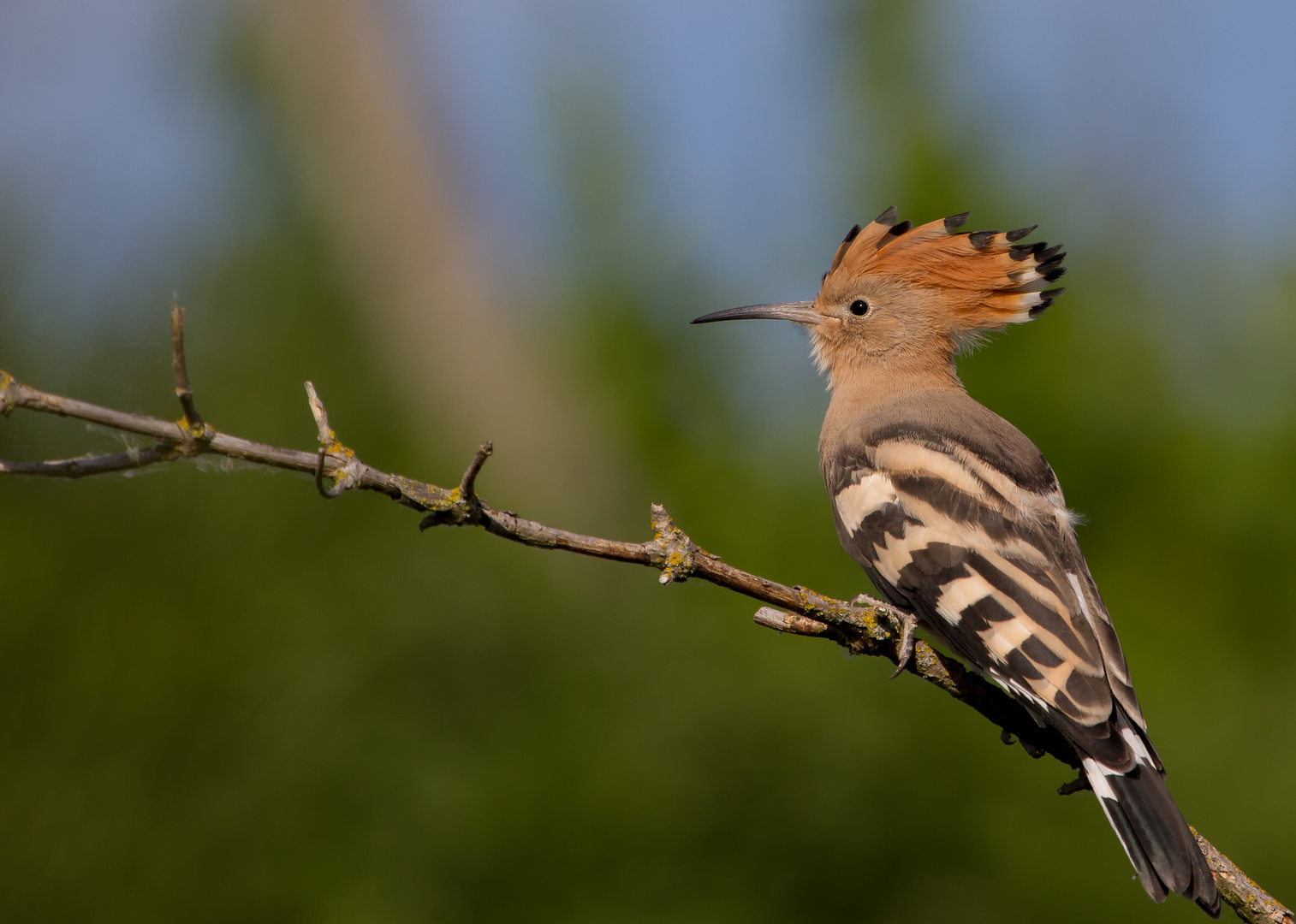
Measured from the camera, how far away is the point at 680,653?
3930 millimetres

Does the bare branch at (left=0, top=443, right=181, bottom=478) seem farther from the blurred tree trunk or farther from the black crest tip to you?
the blurred tree trunk

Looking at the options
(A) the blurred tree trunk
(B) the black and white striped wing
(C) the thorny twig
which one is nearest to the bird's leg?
(C) the thorny twig

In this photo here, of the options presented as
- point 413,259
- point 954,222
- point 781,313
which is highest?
point 954,222

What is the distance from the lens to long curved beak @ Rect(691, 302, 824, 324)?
9.78 feet

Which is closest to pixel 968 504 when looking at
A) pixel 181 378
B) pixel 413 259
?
pixel 181 378

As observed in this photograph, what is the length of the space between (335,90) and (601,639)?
364 centimetres

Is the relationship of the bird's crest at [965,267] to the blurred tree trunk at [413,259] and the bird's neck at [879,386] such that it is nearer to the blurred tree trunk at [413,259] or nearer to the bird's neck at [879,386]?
the bird's neck at [879,386]

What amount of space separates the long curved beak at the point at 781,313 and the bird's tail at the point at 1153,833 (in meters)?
1.43

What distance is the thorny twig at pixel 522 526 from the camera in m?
1.21

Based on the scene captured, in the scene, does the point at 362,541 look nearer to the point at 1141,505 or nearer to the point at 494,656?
the point at 494,656

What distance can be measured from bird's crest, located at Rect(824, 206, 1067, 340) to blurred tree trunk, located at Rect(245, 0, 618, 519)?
2.27 m

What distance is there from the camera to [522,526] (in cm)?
142

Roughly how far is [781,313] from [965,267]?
0.48 meters

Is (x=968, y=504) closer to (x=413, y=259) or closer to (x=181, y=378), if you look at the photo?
(x=181, y=378)
